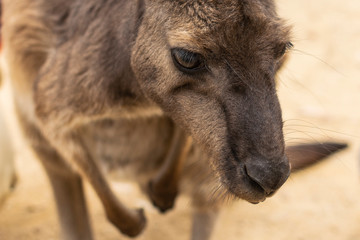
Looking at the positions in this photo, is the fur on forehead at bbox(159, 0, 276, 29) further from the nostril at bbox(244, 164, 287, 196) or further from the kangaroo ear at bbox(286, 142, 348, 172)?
the kangaroo ear at bbox(286, 142, 348, 172)

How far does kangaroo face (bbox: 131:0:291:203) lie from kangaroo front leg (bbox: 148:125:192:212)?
83cm

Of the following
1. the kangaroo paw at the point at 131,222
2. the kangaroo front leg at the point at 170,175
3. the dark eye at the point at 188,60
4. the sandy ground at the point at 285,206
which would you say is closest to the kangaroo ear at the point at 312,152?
the sandy ground at the point at 285,206

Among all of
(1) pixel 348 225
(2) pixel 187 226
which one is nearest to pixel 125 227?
(2) pixel 187 226

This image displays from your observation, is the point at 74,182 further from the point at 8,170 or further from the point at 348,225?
the point at 348,225

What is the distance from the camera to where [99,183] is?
288cm

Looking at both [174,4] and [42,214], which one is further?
[42,214]

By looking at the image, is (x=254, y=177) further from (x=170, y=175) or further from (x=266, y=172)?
(x=170, y=175)

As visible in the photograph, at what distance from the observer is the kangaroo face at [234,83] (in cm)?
191

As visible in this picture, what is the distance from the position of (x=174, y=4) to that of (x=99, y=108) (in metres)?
0.75

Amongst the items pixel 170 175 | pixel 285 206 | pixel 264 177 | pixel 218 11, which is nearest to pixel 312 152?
pixel 170 175

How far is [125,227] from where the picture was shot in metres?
2.95

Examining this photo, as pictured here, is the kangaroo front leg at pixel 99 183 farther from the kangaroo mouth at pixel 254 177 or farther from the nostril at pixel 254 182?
the nostril at pixel 254 182

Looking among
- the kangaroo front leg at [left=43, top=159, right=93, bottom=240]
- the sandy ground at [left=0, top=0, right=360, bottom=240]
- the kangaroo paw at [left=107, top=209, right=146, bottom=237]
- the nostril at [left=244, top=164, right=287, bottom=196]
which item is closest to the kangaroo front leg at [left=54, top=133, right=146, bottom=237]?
the kangaroo paw at [left=107, top=209, right=146, bottom=237]

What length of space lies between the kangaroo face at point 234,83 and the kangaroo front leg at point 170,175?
831mm
